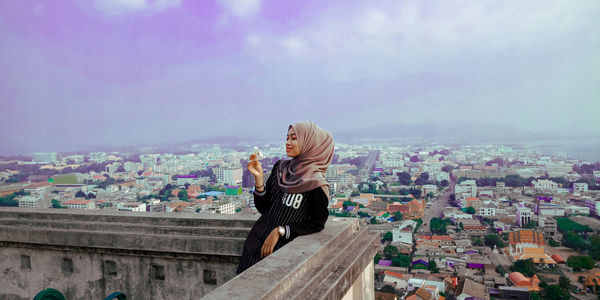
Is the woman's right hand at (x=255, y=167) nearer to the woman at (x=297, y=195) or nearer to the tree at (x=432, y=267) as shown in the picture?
the woman at (x=297, y=195)

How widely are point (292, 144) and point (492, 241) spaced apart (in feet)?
101

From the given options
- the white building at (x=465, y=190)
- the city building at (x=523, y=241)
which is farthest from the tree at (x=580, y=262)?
the white building at (x=465, y=190)

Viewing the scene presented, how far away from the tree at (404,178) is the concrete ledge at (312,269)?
55219 mm

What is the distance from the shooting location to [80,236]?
2145 millimetres

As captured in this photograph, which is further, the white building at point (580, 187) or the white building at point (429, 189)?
the white building at point (429, 189)

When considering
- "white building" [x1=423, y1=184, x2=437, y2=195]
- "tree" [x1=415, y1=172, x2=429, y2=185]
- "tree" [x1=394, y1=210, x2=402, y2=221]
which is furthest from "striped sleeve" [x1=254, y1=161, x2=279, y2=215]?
"tree" [x1=415, y1=172, x2=429, y2=185]

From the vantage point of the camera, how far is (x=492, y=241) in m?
28.7

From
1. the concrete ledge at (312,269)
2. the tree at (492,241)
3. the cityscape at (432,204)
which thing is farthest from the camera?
the tree at (492,241)

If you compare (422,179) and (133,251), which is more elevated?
(133,251)

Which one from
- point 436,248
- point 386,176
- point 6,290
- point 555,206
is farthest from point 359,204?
point 6,290

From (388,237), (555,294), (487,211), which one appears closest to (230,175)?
(388,237)

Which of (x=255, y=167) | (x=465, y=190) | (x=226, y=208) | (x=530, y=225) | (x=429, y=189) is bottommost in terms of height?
(x=530, y=225)

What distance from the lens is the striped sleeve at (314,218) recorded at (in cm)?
153

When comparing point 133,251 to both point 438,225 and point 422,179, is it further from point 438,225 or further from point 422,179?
point 422,179
